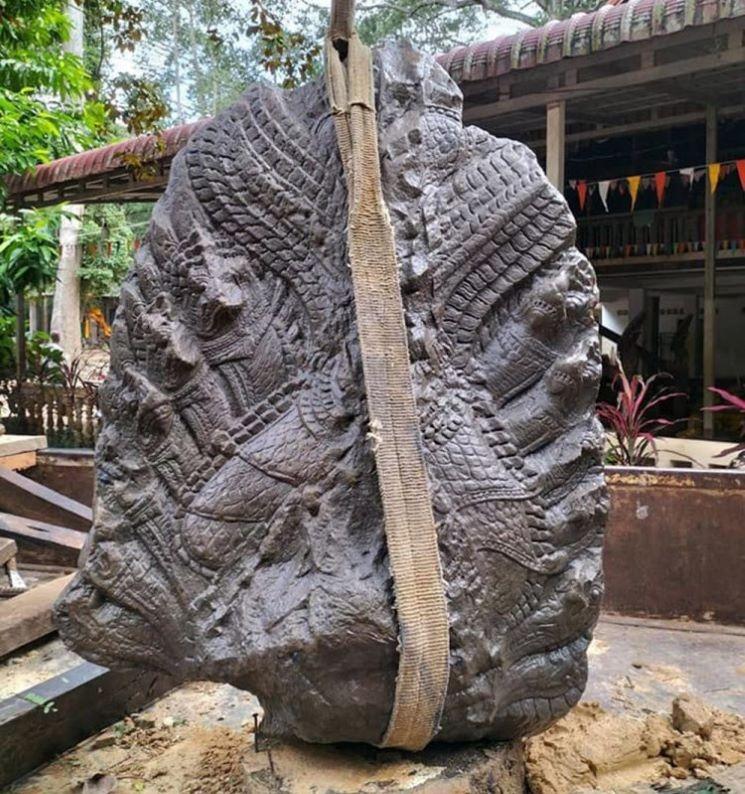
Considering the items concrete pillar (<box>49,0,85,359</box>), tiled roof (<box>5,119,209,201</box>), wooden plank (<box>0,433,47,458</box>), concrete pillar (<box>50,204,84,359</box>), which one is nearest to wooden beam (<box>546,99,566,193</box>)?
tiled roof (<box>5,119,209,201</box>)

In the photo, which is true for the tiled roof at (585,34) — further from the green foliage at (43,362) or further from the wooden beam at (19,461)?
the green foliage at (43,362)

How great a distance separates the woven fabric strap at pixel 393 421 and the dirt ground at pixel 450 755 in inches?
4.6

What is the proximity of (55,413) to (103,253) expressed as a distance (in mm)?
7554

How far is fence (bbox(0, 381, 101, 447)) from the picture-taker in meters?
6.80

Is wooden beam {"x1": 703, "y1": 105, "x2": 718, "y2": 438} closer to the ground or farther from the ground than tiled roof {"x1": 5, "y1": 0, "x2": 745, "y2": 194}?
closer to the ground

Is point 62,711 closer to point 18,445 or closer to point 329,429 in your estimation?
point 329,429

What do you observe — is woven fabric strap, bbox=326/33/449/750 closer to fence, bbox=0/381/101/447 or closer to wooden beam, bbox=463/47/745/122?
wooden beam, bbox=463/47/745/122

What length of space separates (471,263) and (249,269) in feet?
1.35

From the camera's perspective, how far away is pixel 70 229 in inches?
461

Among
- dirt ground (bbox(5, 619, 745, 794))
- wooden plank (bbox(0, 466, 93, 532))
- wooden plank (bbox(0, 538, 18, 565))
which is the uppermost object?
wooden plank (bbox(0, 466, 93, 532))

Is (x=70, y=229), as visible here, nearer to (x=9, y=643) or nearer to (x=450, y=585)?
(x=9, y=643)

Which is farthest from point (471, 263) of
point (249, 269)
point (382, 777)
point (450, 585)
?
point (382, 777)

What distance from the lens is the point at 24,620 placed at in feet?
8.24

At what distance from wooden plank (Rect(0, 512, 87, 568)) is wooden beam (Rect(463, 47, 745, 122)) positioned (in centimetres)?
→ 339
